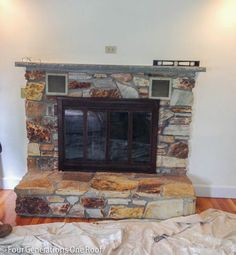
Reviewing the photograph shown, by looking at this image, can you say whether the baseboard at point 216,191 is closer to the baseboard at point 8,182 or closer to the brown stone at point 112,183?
the brown stone at point 112,183

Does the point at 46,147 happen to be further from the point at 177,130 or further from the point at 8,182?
the point at 177,130

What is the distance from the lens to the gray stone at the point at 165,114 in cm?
324

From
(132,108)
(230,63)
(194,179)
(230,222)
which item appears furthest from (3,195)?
(230,63)

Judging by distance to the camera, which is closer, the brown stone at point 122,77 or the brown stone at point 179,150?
the brown stone at point 122,77

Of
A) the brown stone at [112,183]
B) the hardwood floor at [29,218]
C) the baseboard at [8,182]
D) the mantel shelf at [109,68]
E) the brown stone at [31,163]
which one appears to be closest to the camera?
the hardwood floor at [29,218]

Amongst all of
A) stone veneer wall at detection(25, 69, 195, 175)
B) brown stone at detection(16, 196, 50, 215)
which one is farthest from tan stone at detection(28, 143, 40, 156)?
brown stone at detection(16, 196, 50, 215)

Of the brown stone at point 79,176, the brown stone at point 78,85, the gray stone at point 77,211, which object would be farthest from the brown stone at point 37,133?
the gray stone at point 77,211

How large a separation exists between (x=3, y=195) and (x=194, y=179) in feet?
7.14

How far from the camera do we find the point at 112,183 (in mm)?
3035

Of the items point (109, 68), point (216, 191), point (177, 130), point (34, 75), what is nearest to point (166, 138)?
point (177, 130)

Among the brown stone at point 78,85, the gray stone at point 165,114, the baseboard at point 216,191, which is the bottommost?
the baseboard at point 216,191

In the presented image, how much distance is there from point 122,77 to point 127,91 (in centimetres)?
16

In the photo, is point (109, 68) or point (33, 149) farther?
point (33, 149)

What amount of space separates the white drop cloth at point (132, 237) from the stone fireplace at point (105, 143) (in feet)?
0.63
